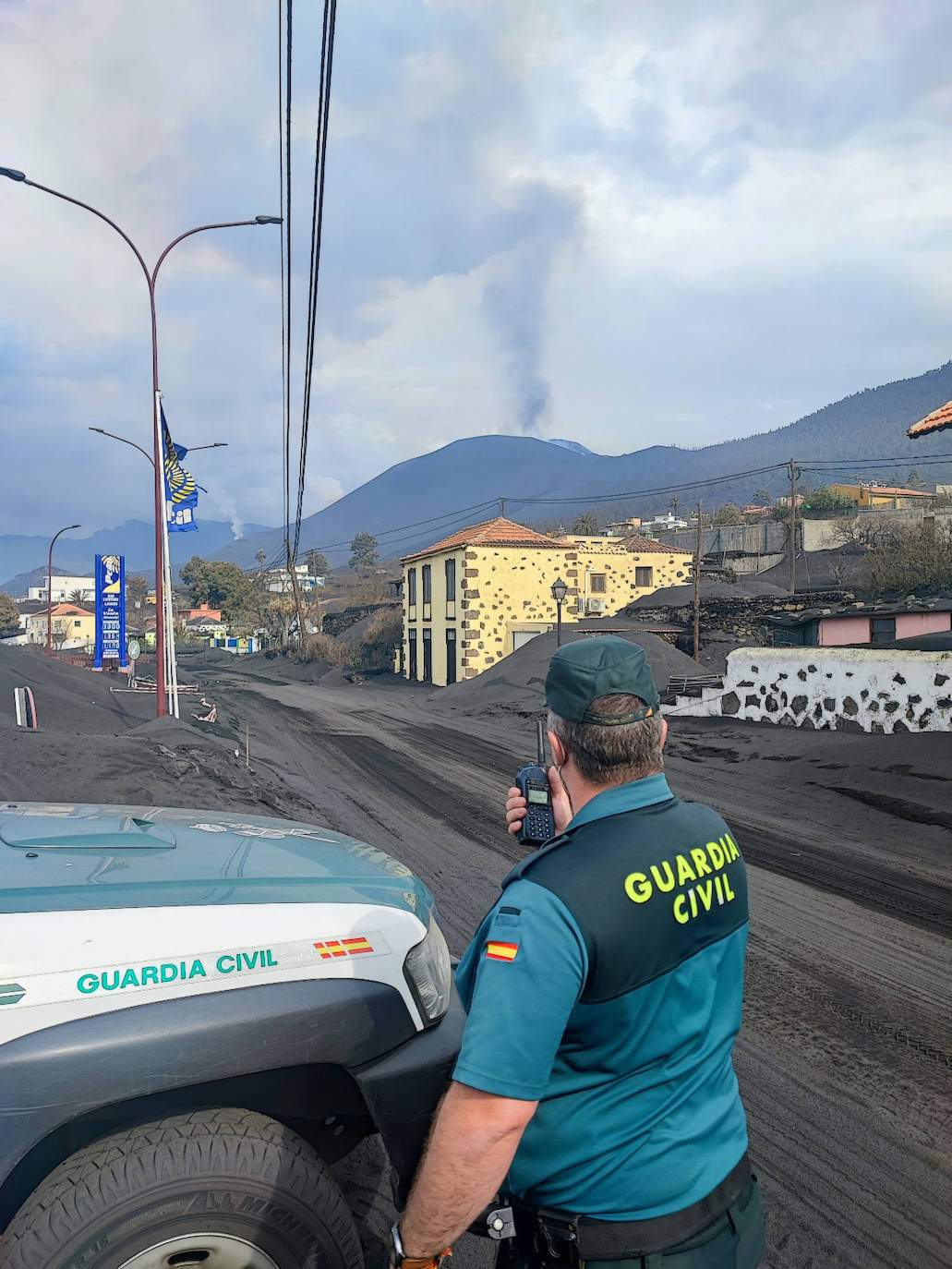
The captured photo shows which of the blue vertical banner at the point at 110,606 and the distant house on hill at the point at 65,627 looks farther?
the distant house on hill at the point at 65,627

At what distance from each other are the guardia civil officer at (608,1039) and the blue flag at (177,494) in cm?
1728

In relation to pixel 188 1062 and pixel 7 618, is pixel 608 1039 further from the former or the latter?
pixel 7 618

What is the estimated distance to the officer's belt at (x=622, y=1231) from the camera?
1.62m

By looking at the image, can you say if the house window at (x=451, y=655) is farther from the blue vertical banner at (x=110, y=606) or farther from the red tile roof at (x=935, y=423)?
the red tile roof at (x=935, y=423)

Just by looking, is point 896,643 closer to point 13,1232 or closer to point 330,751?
point 330,751

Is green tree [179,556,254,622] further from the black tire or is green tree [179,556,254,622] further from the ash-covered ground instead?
the black tire

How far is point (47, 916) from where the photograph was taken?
6.53 ft

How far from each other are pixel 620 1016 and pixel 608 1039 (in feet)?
0.22

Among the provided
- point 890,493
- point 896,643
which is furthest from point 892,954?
point 890,493

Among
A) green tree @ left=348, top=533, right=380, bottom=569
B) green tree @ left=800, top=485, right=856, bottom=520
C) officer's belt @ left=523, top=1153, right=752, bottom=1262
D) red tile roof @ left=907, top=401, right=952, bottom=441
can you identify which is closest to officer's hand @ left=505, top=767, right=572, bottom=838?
officer's belt @ left=523, top=1153, right=752, bottom=1262

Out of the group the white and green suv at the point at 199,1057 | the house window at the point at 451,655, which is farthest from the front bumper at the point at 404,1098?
the house window at the point at 451,655

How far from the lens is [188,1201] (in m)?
1.87

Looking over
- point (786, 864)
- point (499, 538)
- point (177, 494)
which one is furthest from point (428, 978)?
point (499, 538)

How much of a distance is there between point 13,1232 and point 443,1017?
1.12m
